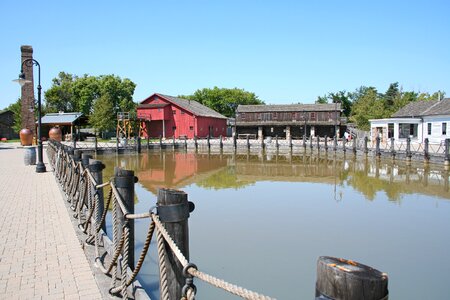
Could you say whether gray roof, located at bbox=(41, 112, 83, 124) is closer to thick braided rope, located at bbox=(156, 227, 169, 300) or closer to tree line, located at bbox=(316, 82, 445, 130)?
tree line, located at bbox=(316, 82, 445, 130)

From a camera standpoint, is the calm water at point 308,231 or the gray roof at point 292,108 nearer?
the calm water at point 308,231

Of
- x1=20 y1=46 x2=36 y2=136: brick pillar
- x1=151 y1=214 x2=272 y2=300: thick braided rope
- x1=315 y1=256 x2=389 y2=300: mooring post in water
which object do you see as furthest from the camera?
x1=20 y1=46 x2=36 y2=136: brick pillar

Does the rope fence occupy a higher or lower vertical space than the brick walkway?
higher

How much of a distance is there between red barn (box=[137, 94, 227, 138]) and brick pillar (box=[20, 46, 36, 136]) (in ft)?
59.6

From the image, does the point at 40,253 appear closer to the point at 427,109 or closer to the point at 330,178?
the point at 330,178

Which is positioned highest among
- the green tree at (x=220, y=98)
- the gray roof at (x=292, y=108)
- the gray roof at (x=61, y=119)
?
the green tree at (x=220, y=98)

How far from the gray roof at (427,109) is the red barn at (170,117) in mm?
28250

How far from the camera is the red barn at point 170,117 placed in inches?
2263

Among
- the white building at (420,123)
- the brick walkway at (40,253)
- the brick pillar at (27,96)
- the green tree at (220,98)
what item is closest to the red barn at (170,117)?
the brick pillar at (27,96)

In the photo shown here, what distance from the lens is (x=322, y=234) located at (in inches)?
365

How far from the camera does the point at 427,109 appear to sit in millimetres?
39406

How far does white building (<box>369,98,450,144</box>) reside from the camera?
1382 inches

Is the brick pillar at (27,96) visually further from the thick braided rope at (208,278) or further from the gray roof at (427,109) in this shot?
the thick braided rope at (208,278)

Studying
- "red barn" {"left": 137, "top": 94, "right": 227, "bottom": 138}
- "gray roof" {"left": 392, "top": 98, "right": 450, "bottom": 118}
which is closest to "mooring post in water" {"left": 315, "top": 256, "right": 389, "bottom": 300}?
"gray roof" {"left": 392, "top": 98, "right": 450, "bottom": 118}
